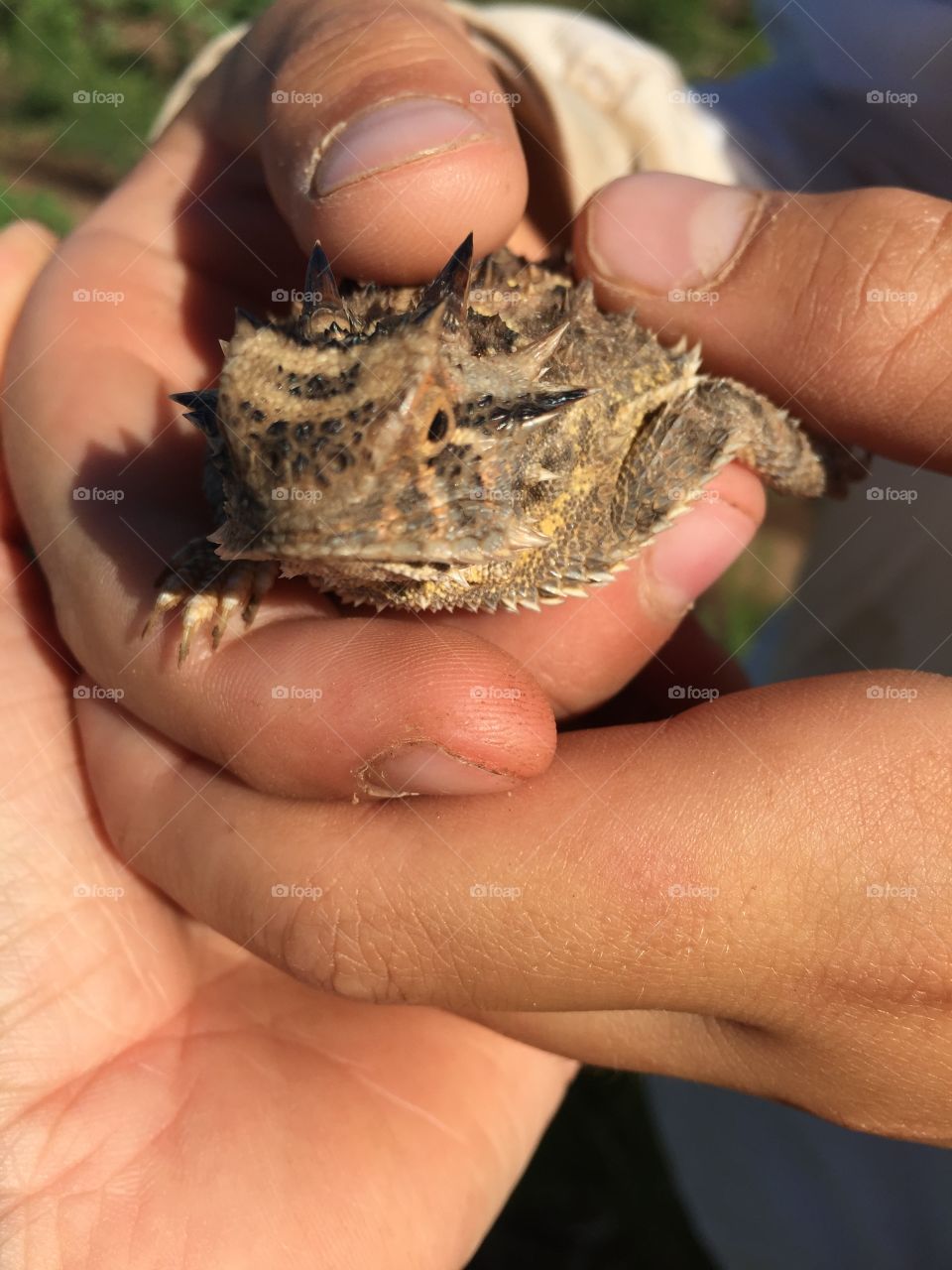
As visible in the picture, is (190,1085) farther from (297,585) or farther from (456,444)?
(456,444)

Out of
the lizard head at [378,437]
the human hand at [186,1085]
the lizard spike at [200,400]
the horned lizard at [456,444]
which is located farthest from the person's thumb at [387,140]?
the human hand at [186,1085]

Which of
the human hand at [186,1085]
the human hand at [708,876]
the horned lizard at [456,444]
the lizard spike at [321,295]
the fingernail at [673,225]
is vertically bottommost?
the human hand at [186,1085]

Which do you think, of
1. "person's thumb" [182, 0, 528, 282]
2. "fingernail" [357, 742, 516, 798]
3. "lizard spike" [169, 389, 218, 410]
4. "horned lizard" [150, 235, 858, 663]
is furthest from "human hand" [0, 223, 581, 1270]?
"person's thumb" [182, 0, 528, 282]

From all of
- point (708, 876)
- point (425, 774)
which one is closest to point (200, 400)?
point (425, 774)

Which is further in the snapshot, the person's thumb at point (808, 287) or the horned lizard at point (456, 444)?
the person's thumb at point (808, 287)

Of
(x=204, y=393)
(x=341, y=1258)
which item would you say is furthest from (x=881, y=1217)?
(x=204, y=393)

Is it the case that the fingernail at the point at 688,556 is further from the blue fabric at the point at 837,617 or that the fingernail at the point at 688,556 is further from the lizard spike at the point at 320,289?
the lizard spike at the point at 320,289
